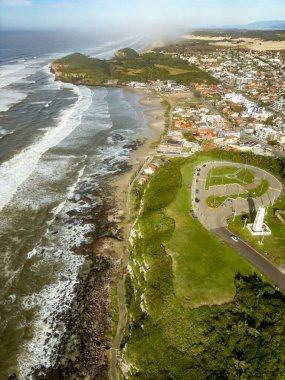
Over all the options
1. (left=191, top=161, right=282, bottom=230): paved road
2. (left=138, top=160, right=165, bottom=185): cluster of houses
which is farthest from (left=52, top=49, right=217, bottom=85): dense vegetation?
(left=191, top=161, right=282, bottom=230): paved road

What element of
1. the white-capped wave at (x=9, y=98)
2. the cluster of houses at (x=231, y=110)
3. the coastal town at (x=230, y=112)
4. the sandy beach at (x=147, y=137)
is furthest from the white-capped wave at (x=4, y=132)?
the cluster of houses at (x=231, y=110)

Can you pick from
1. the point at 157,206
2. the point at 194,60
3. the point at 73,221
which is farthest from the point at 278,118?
the point at 194,60

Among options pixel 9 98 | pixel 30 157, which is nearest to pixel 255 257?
pixel 30 157

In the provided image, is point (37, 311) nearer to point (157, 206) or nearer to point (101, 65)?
point (157, 206)

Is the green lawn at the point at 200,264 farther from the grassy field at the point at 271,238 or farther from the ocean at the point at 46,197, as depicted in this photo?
the ocean at the point at 46,197

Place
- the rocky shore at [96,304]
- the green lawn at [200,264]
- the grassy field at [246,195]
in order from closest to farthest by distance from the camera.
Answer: the rocky shore at [96,304], the green lawn at [200,264], the grassy field at [246,195]

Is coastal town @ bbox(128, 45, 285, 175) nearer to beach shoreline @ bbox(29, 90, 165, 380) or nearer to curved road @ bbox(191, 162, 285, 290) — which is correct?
curved road @ bbox(191, 162, 285, 290)

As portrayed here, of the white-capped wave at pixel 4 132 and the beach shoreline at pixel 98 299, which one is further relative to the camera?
the white-capped wave at pixel 4 132
